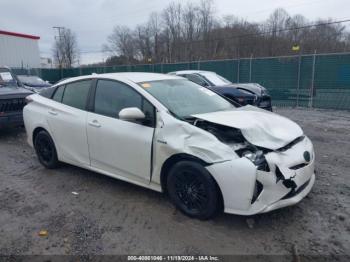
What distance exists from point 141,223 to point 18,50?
4250 cm

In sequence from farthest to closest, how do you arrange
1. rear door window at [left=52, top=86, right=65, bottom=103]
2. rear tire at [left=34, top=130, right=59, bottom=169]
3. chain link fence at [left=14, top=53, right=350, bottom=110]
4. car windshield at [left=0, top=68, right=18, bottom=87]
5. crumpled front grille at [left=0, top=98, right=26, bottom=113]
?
chain link fence at [left=14, top=53, right=350, bottom=110] → car windshield at [left=0, top=68, right=18, bottom=87] → crumpled front grille at [left=0, top=98, right=26, bottom=113] → rear tire at [left=34, top=130, right=59, bottom=169] → rear door window at [left=52, top=86, right=65, bottom=103]

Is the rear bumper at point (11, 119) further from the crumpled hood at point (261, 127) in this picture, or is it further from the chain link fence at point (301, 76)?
the chain link fence at point (301, 76)

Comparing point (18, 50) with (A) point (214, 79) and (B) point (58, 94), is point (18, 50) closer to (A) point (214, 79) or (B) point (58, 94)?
(A) point (214, 79)

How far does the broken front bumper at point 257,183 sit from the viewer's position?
2.83 meters

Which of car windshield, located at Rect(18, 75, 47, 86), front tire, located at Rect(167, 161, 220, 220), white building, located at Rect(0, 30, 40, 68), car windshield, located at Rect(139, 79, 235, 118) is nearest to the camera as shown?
front tire, located at Rect(167, 161, 220, 220)

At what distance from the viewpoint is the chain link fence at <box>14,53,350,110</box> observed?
1202 cm

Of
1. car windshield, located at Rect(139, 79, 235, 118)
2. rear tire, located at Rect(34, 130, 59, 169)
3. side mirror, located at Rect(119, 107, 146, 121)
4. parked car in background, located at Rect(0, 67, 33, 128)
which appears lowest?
rear tire, located at Rect(34, 130, 59, 169)

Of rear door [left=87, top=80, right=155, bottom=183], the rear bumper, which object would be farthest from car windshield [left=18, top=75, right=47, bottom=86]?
rear door [left=87, top=80, right=155, bottom=183]

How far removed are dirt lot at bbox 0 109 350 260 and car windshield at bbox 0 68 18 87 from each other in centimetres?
505

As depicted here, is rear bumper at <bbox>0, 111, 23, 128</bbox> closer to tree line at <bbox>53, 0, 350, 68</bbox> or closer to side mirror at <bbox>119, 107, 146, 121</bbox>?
side mirror at <bbox>119, 107, 146, 121</bbox>

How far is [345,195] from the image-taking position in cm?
385

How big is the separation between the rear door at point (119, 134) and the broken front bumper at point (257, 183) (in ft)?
3.15

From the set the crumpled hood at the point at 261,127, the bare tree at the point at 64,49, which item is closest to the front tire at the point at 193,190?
the crumpled hood at the point at 261,127

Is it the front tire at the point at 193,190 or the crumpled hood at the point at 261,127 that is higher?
the crumpled hood at the point at 261,127
